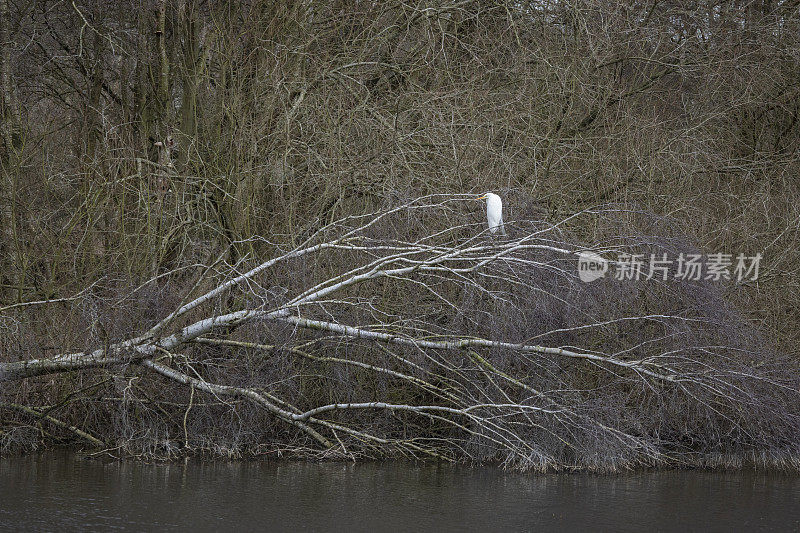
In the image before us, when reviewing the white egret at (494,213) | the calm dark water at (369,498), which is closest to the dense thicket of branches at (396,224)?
the white egret at (494,213)

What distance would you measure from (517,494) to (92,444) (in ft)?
15.3

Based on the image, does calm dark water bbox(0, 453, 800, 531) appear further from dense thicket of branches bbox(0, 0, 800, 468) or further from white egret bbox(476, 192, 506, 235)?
white egret bbox(476, 192, 506, 235)

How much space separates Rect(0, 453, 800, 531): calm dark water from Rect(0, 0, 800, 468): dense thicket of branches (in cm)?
46

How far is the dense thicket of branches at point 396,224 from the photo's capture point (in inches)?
428

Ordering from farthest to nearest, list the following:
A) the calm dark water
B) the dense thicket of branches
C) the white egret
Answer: the white egret, the dense thicket of branches, the calm dark water

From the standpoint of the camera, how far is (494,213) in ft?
36.7

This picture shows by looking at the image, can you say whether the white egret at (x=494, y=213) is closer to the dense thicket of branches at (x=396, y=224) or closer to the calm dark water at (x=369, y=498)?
the dense thicket of branches at (x=396, y=224)

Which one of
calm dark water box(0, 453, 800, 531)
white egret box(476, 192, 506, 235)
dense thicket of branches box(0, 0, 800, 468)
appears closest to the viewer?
calm dark water box(0, 453, 800, 531)

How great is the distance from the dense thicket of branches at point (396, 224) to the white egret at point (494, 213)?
0.25 meters

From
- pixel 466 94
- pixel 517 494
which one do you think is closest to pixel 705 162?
pixel 466 94

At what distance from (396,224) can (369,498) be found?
363 cm

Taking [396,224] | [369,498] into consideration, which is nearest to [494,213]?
[396,224]

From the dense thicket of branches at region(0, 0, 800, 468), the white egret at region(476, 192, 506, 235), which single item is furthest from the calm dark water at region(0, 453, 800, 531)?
the white egret at region(476, 192, 506, 235)

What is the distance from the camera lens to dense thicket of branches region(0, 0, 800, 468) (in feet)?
35.7
